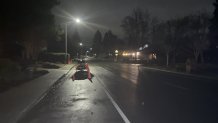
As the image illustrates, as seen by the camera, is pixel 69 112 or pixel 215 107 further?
pixel 215 107

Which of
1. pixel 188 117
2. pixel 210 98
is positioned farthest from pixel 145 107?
pixel 210 98

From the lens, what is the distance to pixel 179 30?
209ft

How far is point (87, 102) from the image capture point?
1472 cm

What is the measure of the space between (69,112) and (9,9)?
54.0ft

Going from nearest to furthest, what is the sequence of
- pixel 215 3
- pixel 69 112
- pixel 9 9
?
pixel 69 112 < pixel 9 9 < pixel 215 3

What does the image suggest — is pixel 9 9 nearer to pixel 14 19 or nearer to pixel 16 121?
pixel 14 19

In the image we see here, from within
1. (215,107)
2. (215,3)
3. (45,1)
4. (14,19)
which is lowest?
(215,107)

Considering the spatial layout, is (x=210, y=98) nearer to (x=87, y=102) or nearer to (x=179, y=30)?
(x=87, y=102)

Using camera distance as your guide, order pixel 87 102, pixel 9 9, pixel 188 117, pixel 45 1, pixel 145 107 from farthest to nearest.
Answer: pixel 45 1 → pixel 9 9 → pixel 87 102 → pixel 145 107 → pixel 188 117

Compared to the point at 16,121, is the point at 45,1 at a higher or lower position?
higher

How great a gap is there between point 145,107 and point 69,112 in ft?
10.1

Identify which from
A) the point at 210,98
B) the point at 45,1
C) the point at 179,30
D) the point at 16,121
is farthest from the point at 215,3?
the point at 16,121

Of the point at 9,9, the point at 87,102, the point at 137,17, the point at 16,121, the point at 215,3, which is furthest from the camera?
the point at 137,17

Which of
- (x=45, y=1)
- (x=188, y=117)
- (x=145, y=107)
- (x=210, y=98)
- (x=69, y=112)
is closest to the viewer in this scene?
(x=188, y=117)
